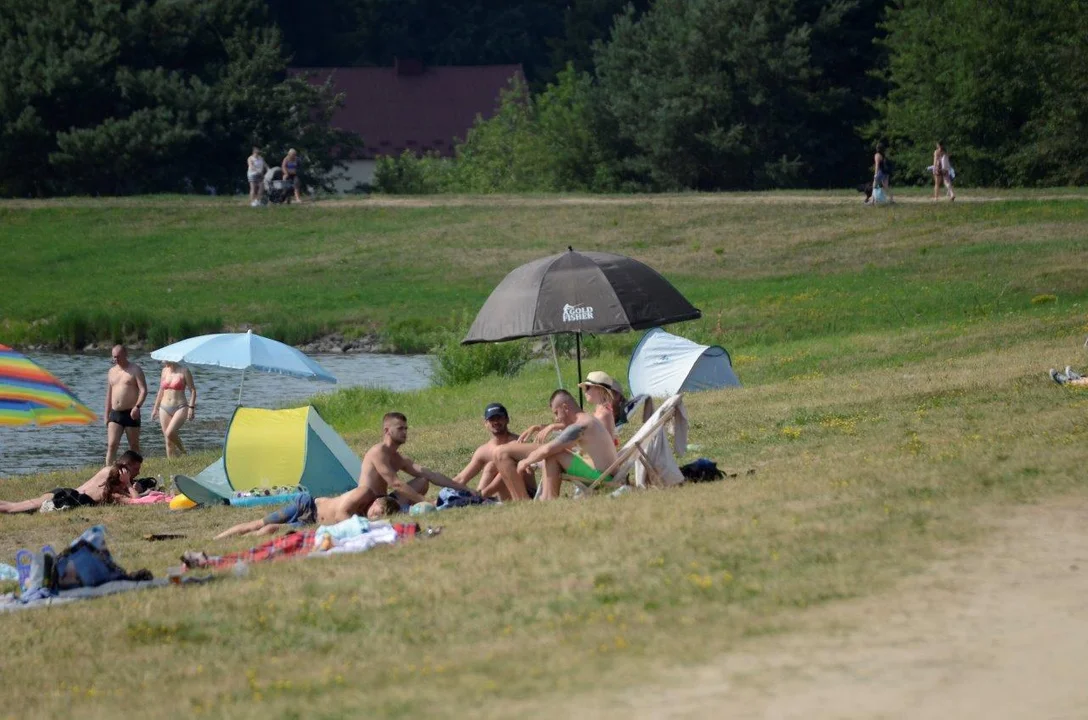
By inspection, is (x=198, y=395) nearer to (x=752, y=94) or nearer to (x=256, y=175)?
(x=256, y=175)

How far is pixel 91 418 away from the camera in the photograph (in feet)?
53.4

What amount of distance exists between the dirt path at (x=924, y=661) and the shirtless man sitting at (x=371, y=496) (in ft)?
18.1

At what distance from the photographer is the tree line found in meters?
51.7

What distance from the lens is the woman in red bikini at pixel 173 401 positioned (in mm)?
20984

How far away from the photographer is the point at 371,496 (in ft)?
45.2

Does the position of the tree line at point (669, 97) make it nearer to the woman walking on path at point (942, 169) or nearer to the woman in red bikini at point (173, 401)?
the woman walking on path at point (942, 169)

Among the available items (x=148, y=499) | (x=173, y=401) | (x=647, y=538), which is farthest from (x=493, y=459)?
(x=173, y=401)

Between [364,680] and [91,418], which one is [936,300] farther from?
[364,680]

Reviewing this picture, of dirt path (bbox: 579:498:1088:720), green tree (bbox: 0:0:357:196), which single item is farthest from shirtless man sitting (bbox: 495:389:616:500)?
green tree (bbox: 0:0:357:196)

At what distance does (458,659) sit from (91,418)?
28.9ft

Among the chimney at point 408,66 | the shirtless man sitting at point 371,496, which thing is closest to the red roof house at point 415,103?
the chimney at point 408,66

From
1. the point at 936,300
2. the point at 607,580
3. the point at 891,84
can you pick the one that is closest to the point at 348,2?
the point at 891,84

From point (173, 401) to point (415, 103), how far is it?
196 ft

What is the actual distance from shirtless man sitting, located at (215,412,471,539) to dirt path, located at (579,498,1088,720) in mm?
5507
